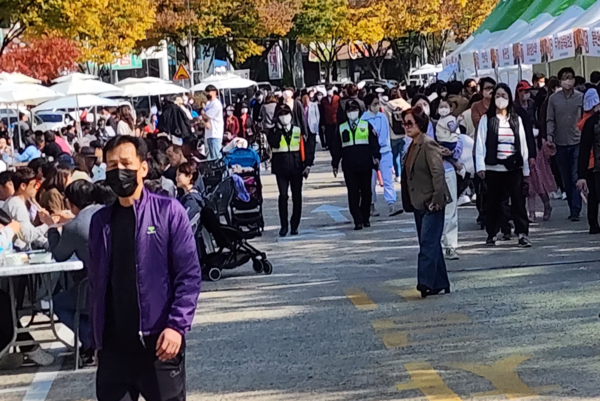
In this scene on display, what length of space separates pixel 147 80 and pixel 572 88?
77.5ft

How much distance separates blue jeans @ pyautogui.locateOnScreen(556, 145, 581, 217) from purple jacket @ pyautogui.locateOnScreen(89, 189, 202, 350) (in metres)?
10.5

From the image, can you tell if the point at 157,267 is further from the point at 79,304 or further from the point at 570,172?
the point at 570,172

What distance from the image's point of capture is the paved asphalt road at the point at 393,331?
7520 millimetres

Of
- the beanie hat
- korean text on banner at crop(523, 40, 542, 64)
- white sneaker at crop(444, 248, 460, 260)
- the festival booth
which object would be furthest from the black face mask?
korean text on banner at crop(523, 40, 542, 64)

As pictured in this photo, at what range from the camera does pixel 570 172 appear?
15.4 metres

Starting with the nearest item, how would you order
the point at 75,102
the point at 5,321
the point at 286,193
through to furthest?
the point at 5,321 < the point at 286,193 < the point at 75,102

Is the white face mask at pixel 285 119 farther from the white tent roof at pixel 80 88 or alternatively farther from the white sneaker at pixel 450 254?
the white tent roof at pixel 80 88

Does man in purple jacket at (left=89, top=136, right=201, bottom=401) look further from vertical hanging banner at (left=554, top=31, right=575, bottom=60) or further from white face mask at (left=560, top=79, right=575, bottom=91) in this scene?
vertical hanging banner at (left=554, top=31, right=575, bottom=60)

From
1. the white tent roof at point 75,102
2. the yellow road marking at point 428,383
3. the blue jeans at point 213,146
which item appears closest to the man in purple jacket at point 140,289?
the yellow road marking at point 428,383

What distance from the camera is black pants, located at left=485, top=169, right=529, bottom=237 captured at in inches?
513

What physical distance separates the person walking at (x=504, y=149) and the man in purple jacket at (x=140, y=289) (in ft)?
25.7

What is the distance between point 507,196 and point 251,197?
395cm

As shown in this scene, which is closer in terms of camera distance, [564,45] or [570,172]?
[570,172]

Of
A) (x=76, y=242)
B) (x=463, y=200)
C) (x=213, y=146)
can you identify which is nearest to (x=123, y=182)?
(x=76, y=242)
